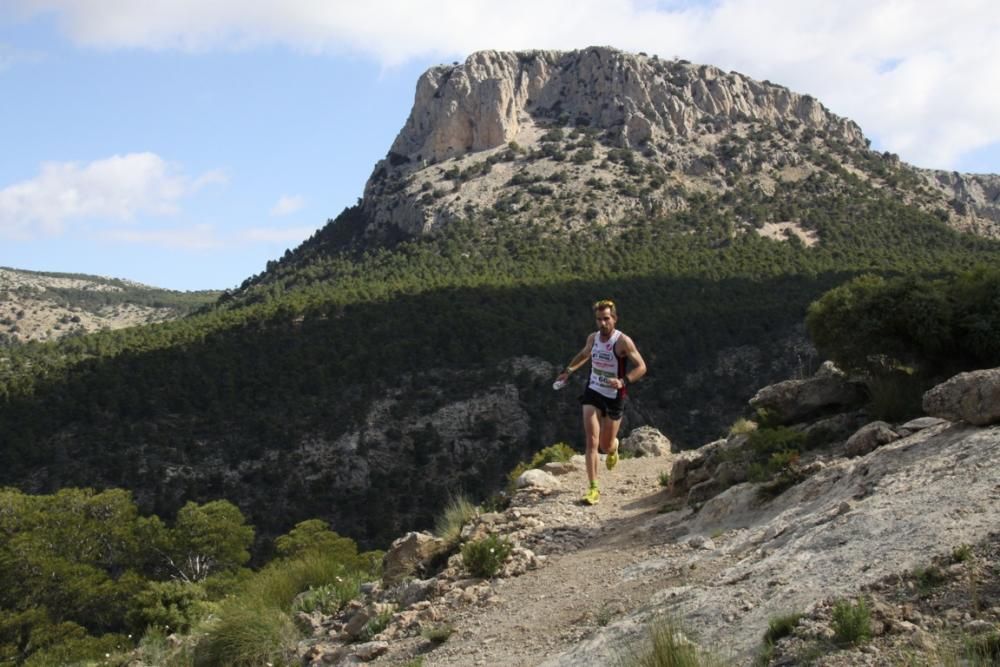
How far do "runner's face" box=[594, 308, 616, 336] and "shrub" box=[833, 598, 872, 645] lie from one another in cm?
498

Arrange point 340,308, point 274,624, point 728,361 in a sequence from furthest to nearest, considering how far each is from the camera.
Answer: point 340,308
point 728,361
point 274,624

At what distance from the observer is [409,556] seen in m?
8.81

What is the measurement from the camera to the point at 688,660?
13.1ft

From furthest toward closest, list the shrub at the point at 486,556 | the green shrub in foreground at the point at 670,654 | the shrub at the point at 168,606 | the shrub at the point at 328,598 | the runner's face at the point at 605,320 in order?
1. the shrub at the point at 168,606
2. the runner's face at the point at 605,320
3. the shrub at the point at 328,598
4. the shrub at the point at 486,556
5. the green shrub in foreground at the point at 670,654

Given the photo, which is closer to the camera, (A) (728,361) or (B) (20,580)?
(B) (20,580)

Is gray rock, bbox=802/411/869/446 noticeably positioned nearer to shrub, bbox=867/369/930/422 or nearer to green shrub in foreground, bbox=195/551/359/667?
shrub, bbox=867/369/930/422

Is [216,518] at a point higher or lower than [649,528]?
lower

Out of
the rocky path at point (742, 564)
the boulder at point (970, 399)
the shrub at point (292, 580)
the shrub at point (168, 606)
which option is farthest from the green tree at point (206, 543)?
the boulder at point (970, 399)

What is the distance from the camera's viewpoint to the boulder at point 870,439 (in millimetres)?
7648

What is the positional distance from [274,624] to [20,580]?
91.3ft

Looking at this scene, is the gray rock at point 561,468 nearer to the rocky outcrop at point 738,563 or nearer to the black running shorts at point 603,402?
the rocky outcrop at point 738,563

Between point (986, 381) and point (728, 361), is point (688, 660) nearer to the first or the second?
point (986, 381)

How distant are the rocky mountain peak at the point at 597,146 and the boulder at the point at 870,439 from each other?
63450 mm

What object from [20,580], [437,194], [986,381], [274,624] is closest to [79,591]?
[20,580]
